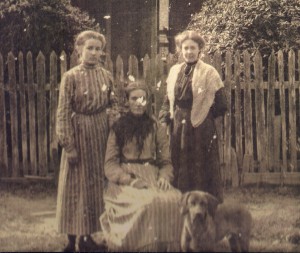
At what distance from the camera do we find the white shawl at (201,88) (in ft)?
10.3

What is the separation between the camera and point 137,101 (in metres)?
2.95

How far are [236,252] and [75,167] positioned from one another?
1.04 meters

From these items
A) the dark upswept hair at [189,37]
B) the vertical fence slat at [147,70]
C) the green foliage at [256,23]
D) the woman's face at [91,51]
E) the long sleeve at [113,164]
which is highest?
the green foliage at [256,23]

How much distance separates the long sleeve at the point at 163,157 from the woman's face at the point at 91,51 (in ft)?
1.76

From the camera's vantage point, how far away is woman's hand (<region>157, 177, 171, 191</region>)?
2928mm

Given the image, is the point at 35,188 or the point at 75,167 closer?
the point at 75,167

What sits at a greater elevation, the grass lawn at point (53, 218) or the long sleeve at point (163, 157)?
the long sleeve at point (163, 157)

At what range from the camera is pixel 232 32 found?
3496 millimetres

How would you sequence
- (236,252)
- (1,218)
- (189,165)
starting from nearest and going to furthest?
(236,252) → (189,165) → (1,218)

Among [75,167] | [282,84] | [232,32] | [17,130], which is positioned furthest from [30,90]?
[282,84]

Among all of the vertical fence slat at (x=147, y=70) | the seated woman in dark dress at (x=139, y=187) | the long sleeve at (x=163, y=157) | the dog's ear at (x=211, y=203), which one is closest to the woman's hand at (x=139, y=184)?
the seated woman in dark dress at (x=139, y=187)

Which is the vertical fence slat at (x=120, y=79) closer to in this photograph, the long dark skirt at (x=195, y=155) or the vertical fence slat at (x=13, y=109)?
the long dark skirt at (x=195, y=155)

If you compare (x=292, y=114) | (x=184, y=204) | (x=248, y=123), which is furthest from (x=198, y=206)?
(x=292, y=114)

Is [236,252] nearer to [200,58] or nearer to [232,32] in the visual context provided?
[200,58]
